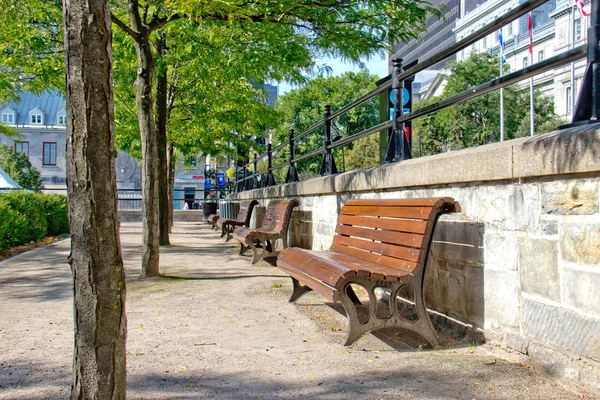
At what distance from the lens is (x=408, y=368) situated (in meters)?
3.99

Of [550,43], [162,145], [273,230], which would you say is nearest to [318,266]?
[273,230]

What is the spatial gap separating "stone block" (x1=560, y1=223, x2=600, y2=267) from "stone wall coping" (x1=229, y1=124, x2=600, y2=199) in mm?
304

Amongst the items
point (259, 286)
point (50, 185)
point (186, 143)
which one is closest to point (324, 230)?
point (259, 286)

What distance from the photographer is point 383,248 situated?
197 inches

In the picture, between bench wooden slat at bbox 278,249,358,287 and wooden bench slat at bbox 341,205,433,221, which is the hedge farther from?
wooden bench slat at bbox 341,205,433,221

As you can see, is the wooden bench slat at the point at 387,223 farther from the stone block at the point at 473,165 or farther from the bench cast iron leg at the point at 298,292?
the bench cast iron leg at the point at 298,292

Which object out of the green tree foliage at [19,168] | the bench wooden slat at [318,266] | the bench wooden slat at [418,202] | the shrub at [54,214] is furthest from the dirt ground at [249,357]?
the green tree foliage at [19,168]

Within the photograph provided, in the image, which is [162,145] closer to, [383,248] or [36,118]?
[383,248]

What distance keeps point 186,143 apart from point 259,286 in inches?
553

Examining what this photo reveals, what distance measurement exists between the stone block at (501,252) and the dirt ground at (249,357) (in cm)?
57

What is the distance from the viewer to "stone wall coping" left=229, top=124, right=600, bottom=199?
3393mm

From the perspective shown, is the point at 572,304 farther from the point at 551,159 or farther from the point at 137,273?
the point at 137,273

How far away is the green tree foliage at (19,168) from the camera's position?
6456 cm

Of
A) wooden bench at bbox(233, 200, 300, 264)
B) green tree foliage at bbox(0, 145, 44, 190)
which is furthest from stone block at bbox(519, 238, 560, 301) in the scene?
green tree foliage at bbox(0, 145, 44, 190)
